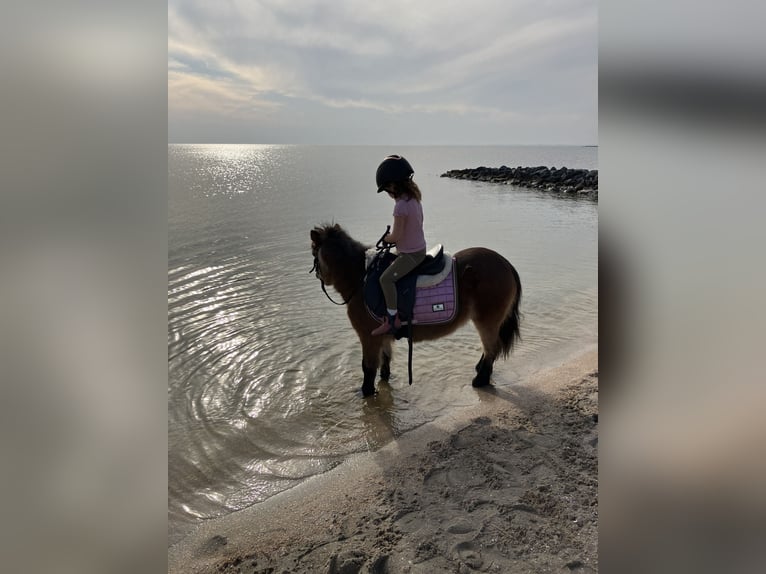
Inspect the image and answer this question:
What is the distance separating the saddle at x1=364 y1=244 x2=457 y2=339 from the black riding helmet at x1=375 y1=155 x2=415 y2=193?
794 millimetres

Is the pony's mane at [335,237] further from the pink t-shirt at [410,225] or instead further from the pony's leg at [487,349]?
the pony's leg at [487,349]

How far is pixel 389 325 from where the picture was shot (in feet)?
15.0

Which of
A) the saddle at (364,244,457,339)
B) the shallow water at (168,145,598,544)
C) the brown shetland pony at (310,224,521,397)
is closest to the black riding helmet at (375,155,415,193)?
the saddle at (364,244,457,339)

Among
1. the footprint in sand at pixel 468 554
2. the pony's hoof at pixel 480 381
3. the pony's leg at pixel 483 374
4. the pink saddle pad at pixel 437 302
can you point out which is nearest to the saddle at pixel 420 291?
the pink saddle pad at pixel 437 302

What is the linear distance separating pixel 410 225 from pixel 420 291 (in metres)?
0.69

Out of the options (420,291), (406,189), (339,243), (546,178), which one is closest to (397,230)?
(406,189)

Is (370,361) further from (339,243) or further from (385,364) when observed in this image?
(339,243)

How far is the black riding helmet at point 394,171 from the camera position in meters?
4.10
